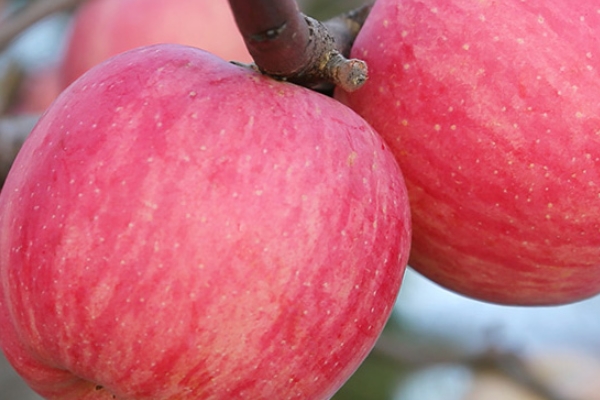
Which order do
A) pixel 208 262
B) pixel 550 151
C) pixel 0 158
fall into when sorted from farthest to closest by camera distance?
pixel 0 158 → pixel 550 151 → pixel 208 262

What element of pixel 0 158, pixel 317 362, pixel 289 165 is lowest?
pixel 0 158

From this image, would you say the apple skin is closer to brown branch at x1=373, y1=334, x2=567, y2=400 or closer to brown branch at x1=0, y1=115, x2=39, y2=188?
brown branch at x1=0, y1=115, x2=39, y2=188

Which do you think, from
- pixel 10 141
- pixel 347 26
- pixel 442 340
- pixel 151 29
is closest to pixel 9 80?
pixel 151 29

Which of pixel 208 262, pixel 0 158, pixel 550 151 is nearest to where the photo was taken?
pixel 208 262

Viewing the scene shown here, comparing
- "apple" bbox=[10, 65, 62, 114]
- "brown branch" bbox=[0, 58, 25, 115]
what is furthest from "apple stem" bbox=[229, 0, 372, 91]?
"brown branch" bbox=[0, 58, 25, 115]

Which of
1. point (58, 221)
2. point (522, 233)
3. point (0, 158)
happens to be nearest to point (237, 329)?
point (58, 221)

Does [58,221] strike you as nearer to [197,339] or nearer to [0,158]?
[197,339]
